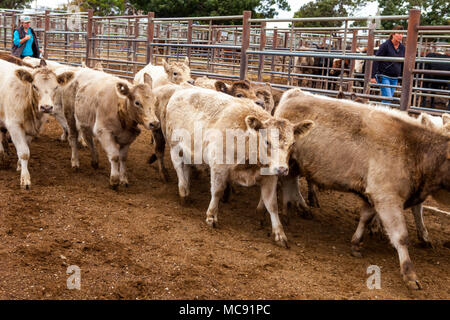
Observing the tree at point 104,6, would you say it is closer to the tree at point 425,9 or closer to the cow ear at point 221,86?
the tree at point 425,9

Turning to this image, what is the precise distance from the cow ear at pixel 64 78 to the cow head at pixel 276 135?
327cm

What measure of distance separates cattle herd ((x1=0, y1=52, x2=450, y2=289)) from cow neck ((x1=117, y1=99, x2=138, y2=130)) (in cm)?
2

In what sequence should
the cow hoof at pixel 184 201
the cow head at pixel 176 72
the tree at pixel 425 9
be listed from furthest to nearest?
the tree at pixel 425 9 → the cow head at pixel 176 72 → the cow hoof at pixel 184 201

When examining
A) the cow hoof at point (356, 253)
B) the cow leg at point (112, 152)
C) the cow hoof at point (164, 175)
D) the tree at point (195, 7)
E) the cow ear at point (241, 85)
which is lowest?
the cow hoof at point (356, 253)

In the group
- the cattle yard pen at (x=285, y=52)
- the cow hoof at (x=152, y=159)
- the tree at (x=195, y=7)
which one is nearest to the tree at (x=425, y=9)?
the tree at (x=195, y=7)

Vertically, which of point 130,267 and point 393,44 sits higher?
point 393,44

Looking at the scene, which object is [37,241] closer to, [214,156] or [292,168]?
[214,156]

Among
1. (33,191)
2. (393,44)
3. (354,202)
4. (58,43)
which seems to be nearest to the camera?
(33,191)

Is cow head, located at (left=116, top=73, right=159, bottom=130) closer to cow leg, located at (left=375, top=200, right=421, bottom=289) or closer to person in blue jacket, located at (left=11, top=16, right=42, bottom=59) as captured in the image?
cow leg, located at (left=375, top=200, right=421, bottom=289)

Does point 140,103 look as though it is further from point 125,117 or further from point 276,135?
point 276,135

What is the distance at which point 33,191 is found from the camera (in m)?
6.33

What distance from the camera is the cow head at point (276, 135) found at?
16.5 ft
